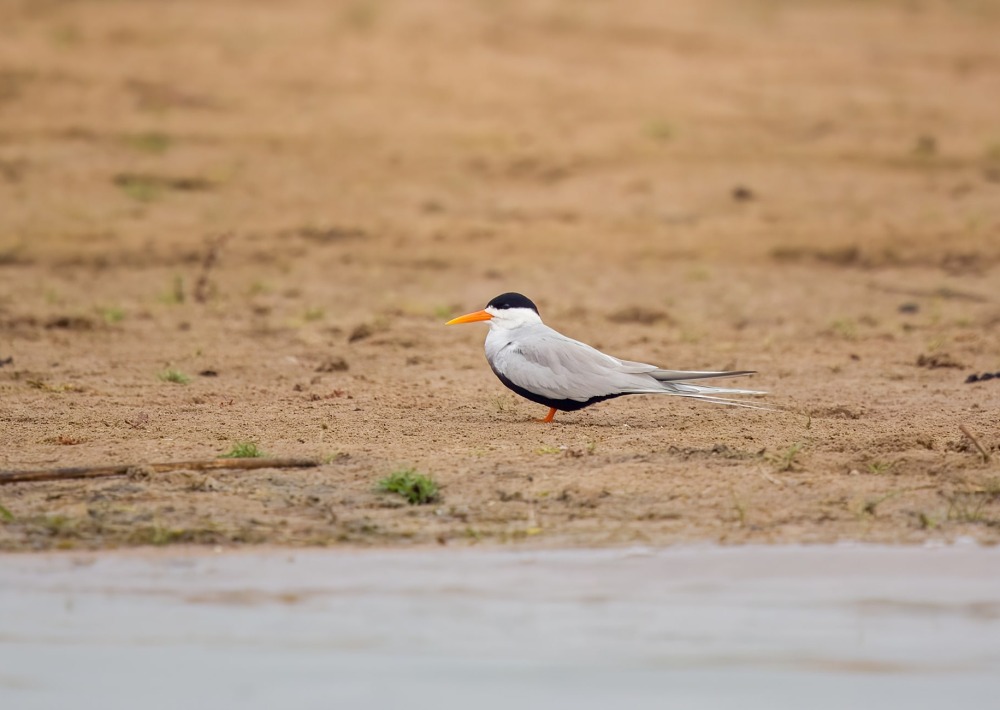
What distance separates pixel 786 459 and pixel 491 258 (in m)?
6.53

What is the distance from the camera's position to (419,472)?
6070mm

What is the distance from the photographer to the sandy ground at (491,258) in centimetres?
586

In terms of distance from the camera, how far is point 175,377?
26.7 feet

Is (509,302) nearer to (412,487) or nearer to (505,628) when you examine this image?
(412,487)

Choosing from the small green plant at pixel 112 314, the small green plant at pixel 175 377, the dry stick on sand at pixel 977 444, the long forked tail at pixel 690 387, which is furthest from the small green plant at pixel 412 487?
the small green plant at pixel 112 314

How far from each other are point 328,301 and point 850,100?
824cm

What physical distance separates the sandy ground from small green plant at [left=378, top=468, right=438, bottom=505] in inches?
3.3

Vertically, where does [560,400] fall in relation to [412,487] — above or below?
above

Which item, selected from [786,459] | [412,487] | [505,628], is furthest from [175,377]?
[505,628]

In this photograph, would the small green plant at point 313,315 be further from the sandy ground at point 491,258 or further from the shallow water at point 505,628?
the shallow water at point 505,628

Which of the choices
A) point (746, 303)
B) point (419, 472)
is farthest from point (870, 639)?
point (746, 303)

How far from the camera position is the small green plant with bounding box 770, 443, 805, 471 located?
20.0 ft

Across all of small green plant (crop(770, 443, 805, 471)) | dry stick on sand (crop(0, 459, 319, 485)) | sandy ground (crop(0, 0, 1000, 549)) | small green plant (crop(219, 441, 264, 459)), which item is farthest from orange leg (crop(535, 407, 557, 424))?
small green plant (crop(219, 441, 264, 459))

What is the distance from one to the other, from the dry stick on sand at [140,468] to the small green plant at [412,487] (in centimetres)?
48
